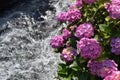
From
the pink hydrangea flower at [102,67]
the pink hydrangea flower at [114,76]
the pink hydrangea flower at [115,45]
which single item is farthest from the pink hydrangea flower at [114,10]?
the pink hydrangea flower at [114,76]

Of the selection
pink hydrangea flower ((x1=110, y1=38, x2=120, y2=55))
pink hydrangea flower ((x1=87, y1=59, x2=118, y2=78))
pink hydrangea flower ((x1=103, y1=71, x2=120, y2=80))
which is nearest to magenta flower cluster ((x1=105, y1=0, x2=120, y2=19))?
pink hydrangea flower ((x1=110, y1=38, x2=120, y2=55))

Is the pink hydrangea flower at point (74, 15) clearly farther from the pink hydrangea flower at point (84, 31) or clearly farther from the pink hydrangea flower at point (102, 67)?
the pink hydrangea flower at point (102, 67)

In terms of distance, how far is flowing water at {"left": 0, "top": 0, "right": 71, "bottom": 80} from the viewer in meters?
4.32

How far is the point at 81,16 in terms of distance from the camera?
295 cm

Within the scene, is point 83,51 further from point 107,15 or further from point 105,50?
point 107,15

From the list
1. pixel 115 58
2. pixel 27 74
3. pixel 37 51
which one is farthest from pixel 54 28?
pixel 115 58

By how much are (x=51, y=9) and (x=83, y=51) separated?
302 cm

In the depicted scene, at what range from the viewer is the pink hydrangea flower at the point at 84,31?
2.69 m

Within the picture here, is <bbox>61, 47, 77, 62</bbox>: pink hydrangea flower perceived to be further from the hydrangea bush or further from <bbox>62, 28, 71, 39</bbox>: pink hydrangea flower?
<bbox>62, 28, 71, 39</bbox>: pink hydrangea flower

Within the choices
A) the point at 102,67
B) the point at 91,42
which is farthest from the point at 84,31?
the point at 102,67

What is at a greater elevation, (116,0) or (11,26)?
(116,0)

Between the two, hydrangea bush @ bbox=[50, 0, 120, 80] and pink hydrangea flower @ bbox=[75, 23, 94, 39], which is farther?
pink hydrangea flower @ bbox=[75, 23, 94, 39]

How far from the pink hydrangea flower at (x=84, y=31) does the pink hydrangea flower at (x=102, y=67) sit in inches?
7.9

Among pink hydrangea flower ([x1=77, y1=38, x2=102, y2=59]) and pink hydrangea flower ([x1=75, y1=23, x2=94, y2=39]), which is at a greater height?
pink hydrangea flower ([x1=75, y1=23, x2=94, y2=39])
